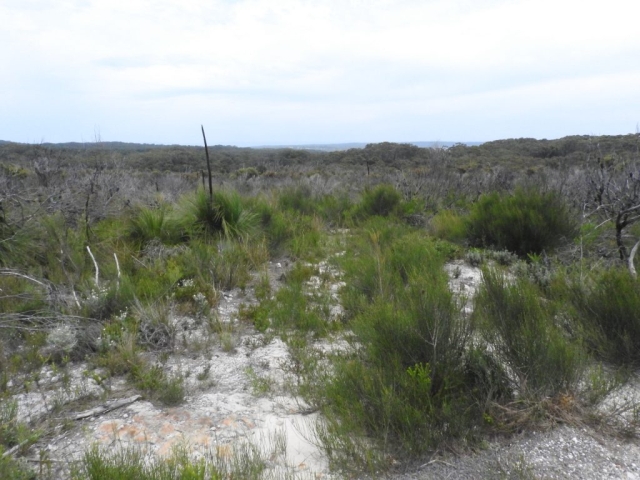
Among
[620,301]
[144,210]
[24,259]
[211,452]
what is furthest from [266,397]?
[144,210]

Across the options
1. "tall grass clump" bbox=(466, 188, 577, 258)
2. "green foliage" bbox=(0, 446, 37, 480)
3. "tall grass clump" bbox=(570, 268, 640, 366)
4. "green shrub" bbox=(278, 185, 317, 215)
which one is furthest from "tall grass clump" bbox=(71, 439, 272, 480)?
"green shrub" bbox=(278, 185, 317, 215)

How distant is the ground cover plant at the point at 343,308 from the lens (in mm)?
2891

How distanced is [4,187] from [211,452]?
18.3 feet

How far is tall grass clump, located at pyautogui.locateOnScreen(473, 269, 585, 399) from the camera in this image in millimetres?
2988

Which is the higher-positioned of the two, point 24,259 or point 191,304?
point 24,259

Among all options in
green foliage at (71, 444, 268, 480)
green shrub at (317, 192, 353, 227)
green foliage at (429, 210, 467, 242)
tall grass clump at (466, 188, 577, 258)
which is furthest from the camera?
green shrub at (317, 192, 353, 227)

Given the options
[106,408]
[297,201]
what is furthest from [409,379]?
[297,201]

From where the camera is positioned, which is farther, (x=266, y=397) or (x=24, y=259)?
(x=24, y=259)

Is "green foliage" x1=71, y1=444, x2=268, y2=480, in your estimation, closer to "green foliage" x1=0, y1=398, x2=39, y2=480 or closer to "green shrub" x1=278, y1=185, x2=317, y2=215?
"green foliage" x1=0, y1=398, x2=39, y2=480

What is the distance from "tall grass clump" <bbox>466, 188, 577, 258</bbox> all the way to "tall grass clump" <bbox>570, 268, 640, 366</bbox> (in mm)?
2876

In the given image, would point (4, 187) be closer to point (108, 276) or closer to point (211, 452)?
point (108, 276)

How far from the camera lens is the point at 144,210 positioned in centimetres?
764

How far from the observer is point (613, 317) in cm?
370

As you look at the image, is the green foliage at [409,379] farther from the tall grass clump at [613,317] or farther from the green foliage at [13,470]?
the green foliage at [13,470]
